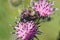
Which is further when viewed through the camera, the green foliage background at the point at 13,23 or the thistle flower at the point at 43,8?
the green foliage background at the point at 13,23

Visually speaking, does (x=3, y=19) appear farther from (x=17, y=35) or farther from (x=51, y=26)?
(x=51, y=26)

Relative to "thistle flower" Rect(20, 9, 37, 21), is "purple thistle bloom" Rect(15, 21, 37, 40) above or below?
below

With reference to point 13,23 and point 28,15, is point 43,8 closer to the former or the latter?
point 28,15

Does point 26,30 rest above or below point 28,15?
below

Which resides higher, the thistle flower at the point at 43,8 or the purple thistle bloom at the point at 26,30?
the thistle flower at the point at 43,8

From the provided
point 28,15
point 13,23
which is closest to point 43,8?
point 28,15
